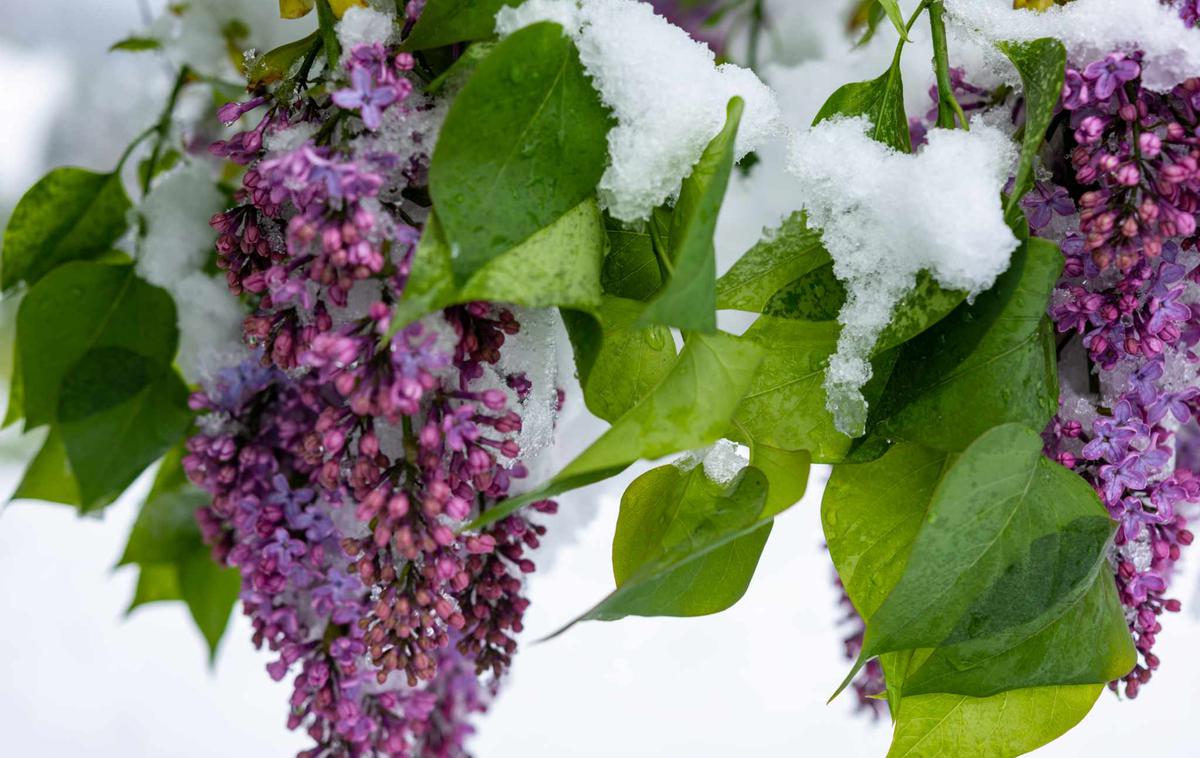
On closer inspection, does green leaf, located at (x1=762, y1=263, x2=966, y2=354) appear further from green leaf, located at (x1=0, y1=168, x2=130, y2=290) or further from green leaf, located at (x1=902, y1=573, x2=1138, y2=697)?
green leaf, located at (x1=0, y1=168, x2=130, y2=290)

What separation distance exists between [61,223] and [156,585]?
19 cm

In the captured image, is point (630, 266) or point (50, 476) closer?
point (630, 266)

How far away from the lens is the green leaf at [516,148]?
9.1 inches

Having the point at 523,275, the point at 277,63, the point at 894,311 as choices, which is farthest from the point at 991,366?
the point at 277,63

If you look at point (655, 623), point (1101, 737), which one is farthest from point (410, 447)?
point (1101, 737)

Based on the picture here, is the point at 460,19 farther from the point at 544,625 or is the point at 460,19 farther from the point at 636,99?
the point at 544,625

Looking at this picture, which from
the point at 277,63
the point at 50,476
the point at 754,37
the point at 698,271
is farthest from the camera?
the point at 754,37

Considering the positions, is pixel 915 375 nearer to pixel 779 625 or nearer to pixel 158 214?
pixel 158 214

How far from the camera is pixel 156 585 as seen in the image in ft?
1.64

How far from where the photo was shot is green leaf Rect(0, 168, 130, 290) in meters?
0.41

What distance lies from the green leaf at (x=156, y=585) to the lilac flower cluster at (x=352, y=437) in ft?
0.38

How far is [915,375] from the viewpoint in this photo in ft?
0.92

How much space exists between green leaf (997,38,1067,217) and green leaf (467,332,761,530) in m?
0.09

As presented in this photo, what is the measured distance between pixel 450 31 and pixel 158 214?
25cm
